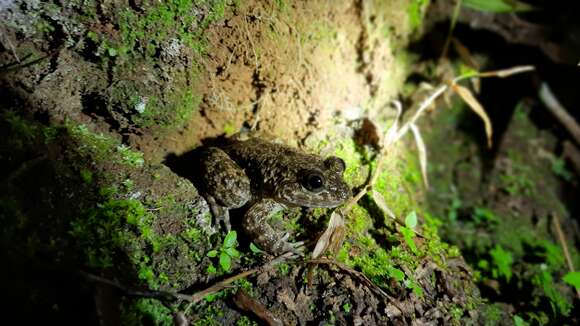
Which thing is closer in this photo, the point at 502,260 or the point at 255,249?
the point at 255,249

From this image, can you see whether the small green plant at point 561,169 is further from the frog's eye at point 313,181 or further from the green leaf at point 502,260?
the frog's eye at point 313,181

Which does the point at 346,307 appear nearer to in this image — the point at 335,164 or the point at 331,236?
the point at 331,236

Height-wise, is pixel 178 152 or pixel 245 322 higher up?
pixel 178 152

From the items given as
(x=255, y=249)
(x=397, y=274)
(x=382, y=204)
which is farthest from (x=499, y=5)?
(x=255, y=249)

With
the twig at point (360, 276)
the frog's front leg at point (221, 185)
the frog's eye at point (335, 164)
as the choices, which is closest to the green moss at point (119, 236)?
the frog's front leg at point (221, 185)

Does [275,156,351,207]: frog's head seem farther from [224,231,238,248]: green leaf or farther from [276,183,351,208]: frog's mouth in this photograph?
[224,231,238,248]: green leaf

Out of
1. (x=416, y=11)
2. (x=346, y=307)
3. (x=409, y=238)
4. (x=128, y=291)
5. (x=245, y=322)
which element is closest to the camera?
(x=128, y=291)

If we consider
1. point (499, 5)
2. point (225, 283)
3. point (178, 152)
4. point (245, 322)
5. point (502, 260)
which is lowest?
point (502, 260)
